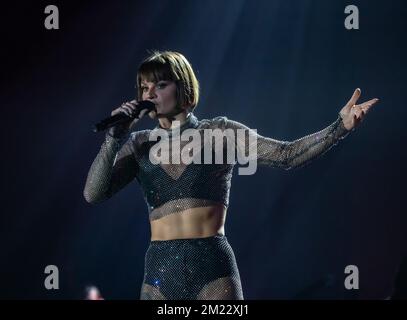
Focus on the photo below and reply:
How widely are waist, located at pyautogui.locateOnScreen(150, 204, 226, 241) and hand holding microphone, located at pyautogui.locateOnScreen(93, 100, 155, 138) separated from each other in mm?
357

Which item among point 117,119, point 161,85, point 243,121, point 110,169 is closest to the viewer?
point 117,119

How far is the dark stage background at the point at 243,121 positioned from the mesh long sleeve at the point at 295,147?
2234mm

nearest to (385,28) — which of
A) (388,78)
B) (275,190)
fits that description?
(388,78)

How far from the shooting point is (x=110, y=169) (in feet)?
7.66

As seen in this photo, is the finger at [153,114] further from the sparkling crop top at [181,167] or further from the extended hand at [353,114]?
the extended hand at [353,114]

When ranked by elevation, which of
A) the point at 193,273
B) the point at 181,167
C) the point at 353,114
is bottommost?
the point at 193,273

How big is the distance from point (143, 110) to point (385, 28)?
2743 millimetres

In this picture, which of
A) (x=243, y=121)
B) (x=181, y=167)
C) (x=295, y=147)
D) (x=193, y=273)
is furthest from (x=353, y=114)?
(x=243, y=121)

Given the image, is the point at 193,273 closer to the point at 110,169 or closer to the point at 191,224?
the point at 191,224

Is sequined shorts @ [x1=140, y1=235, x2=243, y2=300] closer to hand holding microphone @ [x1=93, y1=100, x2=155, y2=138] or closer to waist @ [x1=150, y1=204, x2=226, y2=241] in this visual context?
waist @ [x1=150, y1=204, x2=226, y2=241]

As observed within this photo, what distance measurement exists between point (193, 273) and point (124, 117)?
1.96ft

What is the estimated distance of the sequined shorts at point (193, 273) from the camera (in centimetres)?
224

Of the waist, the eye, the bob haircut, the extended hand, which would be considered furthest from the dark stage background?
the waist
